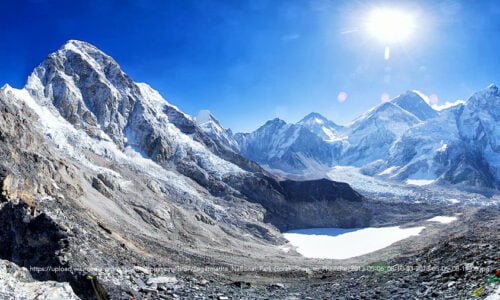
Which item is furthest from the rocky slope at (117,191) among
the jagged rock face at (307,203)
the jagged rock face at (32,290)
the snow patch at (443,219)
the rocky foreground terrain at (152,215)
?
the snow patch at (443,219)

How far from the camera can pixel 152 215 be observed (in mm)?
78875

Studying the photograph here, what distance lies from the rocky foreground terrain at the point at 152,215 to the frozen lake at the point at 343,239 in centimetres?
669

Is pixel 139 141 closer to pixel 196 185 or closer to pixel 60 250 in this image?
pixel 196 185

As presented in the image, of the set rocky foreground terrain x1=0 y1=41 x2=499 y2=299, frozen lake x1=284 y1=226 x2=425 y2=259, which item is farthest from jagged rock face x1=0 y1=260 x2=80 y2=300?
frozen lake x1=284 y1=226 x2=425 y2=259

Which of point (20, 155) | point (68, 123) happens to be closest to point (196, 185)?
point (68, 123)

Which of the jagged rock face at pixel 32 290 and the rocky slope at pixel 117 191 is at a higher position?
the rocky slope at pixel 117 191

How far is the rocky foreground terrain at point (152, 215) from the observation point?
22.9 m

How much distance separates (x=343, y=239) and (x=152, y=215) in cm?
7262

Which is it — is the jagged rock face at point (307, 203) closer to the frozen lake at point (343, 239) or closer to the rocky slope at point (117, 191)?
the rocky slope at point (117, 191)

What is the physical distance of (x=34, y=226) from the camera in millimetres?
29391

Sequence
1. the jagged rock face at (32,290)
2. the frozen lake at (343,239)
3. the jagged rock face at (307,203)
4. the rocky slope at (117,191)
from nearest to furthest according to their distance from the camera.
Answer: the jagged rock face at (32,290)
the rocky slope at (117,191)
the frozen lake at (343,239)
the jagged rock face at (307,203)

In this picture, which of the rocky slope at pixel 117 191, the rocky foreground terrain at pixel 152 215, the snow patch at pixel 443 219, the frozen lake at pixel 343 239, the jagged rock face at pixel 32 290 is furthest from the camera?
the snow patch at pixel 443 219

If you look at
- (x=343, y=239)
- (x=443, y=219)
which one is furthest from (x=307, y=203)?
(x=443, y=219)

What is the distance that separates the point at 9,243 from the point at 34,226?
3202 millimetres
